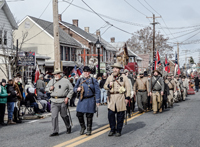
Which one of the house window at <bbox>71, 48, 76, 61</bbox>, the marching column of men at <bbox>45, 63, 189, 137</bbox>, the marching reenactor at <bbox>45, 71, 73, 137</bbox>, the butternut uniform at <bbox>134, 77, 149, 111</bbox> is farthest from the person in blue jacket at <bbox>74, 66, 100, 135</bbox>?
the house window at <bbox>71, 48, 76, 61</bbox>

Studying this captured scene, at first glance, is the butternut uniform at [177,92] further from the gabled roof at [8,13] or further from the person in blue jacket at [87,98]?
the gabled roof at [8,13]

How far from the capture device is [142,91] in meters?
13.7


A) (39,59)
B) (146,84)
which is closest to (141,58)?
(39,59)

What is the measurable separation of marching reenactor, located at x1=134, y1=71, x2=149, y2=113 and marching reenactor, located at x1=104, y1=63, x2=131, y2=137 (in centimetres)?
535

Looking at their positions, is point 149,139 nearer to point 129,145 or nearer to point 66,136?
point 129,145

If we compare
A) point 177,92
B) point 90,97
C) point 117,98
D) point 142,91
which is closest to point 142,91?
point 142,91

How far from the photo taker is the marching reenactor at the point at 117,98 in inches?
321

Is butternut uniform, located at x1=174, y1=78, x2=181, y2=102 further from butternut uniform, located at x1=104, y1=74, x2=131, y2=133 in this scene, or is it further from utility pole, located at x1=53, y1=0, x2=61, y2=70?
butternut uniform, located at x1=104, y1=74, x2=131, y2=133

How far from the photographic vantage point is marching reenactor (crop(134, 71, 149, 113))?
13.6 meters

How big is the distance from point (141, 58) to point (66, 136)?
6384 centimetres

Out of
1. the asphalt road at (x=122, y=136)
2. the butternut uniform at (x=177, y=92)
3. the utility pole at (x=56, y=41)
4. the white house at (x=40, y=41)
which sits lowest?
the asphalt road at (x=122, y=136)

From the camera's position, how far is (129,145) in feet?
23.2

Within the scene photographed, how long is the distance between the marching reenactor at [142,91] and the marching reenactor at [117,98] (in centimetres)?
535

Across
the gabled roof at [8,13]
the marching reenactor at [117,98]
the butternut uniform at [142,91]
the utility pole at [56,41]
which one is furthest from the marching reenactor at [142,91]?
the gabled roof at [8,13]
